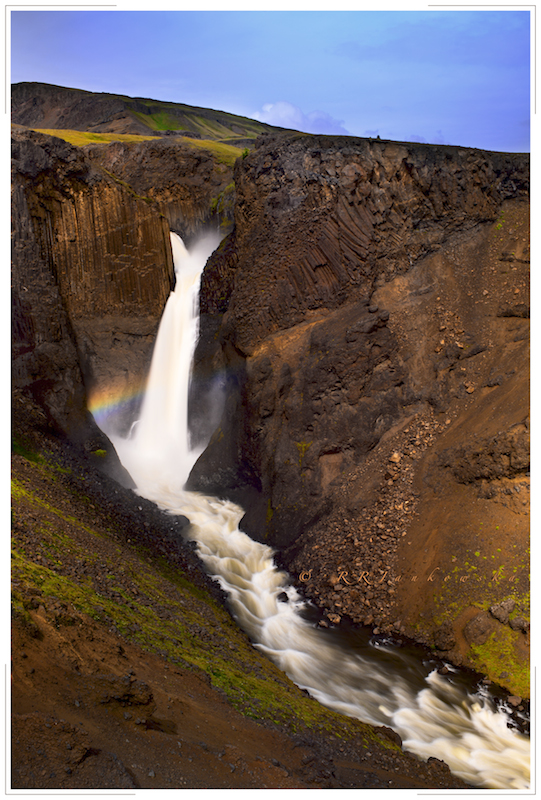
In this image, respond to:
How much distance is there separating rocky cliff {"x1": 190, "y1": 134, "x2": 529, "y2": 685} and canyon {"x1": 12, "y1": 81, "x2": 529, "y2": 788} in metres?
0.06

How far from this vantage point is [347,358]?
16.2 metres

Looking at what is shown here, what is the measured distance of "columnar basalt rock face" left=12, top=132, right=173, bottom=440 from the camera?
57.1 ft

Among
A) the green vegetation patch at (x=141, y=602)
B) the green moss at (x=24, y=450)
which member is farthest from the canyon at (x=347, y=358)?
the green vegetation patch at (x=141, y=602)

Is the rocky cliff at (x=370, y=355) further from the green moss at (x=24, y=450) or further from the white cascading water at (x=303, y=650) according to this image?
the green moss at (x=24, y=450)

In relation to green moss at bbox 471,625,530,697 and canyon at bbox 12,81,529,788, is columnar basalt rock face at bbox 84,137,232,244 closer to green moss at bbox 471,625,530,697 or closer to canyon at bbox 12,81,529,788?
canyon at bbox 12,81,529,788

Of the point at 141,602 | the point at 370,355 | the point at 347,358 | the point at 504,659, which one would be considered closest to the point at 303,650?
the point at 141,602

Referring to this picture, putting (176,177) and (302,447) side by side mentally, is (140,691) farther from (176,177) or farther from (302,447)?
(176,177)

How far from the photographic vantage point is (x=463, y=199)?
16594mm

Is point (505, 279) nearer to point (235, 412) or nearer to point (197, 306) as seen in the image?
point (235, 412)

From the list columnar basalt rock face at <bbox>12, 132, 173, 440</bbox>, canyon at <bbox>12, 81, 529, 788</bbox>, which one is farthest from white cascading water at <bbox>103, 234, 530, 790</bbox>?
columnar basalt rock face at <bbox>12, 132, 173, 440</bbox>

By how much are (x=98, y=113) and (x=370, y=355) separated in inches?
2177

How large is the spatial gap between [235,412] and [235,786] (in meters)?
13.1
